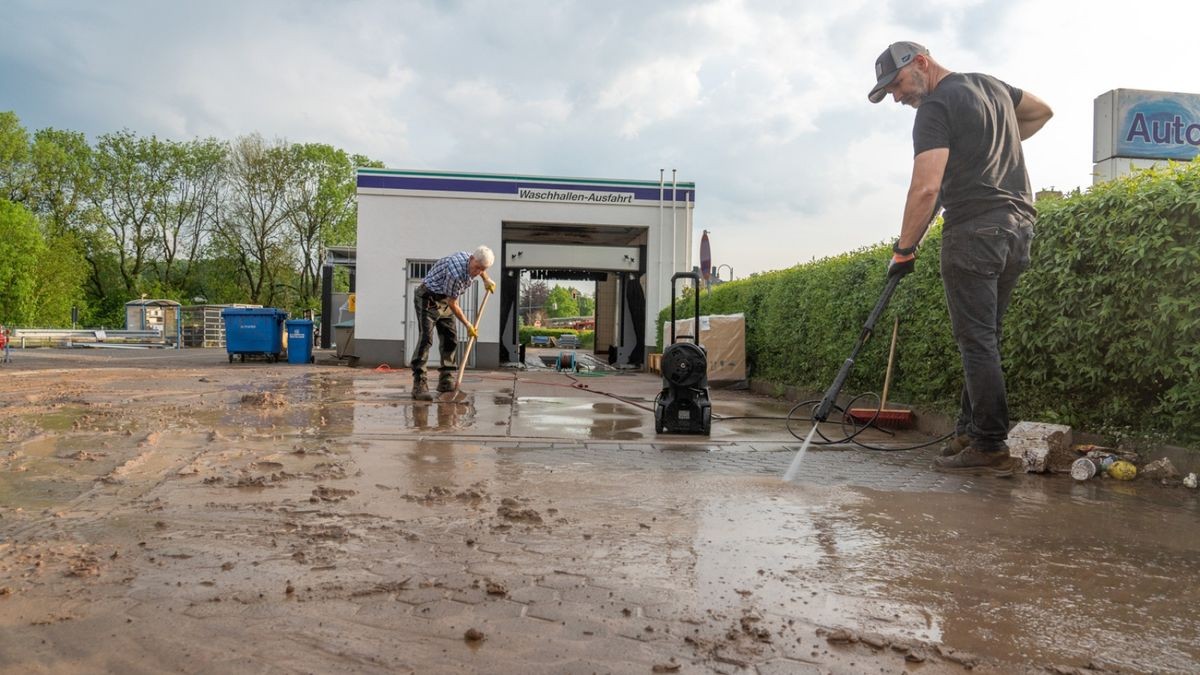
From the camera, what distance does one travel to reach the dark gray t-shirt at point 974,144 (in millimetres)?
4328

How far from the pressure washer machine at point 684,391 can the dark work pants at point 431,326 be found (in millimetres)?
3544

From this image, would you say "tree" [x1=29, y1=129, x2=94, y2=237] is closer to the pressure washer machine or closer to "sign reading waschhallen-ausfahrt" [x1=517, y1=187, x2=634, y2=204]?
"sign reading waschhallen-ausfahrt" [x1=517, y1=187, x2=634, y2=204]

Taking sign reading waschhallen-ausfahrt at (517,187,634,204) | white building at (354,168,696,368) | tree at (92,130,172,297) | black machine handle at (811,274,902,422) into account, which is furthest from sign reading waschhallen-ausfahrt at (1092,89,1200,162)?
tree at (92,130,172,297)

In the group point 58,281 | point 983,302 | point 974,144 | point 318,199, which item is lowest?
point 983,302

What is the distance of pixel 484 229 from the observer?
18250mm

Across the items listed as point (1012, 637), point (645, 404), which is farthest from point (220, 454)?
point (645, 404)

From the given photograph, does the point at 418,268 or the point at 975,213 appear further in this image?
the point at 418,268

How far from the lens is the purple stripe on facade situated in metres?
18.0

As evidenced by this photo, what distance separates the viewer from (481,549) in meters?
2.62

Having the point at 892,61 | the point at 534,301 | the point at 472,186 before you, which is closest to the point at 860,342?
the point at 892,61

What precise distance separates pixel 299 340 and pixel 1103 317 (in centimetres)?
1679

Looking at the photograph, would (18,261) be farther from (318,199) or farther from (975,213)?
(975,213)

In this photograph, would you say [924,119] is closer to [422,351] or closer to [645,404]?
[645,404]

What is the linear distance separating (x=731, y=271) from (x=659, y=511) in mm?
20998
